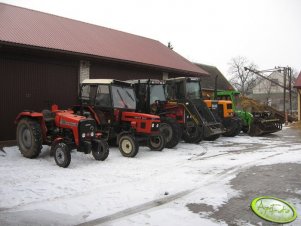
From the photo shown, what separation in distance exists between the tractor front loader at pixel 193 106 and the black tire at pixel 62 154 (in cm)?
601

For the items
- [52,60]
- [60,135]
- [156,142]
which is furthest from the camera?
[52,60]

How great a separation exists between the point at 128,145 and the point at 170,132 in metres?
2.47

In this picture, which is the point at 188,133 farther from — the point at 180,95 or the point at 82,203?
the point at 82,203

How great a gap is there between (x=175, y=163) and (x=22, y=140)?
423cm

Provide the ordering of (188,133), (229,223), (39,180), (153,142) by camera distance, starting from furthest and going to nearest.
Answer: (188,133), (153,142), (39,180), (229,223)

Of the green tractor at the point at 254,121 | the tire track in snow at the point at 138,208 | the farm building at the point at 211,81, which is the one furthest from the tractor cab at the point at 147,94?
the farm building at the point at 211,81

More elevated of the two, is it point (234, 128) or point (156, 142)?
point (234, 128)

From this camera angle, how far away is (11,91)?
11836 mm

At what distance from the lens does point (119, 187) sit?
6.57m

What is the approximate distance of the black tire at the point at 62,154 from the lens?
A: 807 cm

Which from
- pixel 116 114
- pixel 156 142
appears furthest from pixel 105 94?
pixel 156 142

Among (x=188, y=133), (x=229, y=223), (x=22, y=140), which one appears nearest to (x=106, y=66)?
(x=188, y=133)

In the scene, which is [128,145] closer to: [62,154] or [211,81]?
[62,154]

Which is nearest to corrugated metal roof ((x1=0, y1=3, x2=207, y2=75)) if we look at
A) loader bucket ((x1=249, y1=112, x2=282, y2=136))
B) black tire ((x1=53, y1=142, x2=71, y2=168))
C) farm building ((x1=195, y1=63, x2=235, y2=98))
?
black tire ((x1=53, y1=142, x2=71, y2=168))
